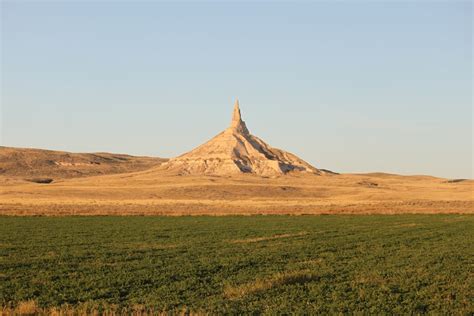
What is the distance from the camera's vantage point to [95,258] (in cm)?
2966

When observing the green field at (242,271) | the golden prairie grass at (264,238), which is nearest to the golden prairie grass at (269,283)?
the green field at (242,271)

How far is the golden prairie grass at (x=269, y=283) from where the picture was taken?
64.6ft

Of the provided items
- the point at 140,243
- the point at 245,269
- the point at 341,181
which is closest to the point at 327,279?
the point at 245,269

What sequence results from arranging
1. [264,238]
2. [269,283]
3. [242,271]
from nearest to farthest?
[269,283] → [242,271] → [264,238]

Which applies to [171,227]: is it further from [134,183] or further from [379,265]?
[134,183]

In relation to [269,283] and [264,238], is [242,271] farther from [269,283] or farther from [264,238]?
[264,238]

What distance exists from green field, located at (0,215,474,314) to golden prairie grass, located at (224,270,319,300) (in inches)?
1.4

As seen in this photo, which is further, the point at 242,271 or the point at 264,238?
the point at 264,238

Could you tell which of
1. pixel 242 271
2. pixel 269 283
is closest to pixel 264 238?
pixel 242 271

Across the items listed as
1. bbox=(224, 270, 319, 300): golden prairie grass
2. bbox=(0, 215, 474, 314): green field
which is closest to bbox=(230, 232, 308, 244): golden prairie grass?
bbox=(0, 215, 474, 314): green field

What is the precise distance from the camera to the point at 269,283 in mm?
21125

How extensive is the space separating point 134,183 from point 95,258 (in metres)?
144

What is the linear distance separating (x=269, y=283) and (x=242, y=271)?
12.2ft

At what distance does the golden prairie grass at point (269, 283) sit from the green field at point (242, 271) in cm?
4
